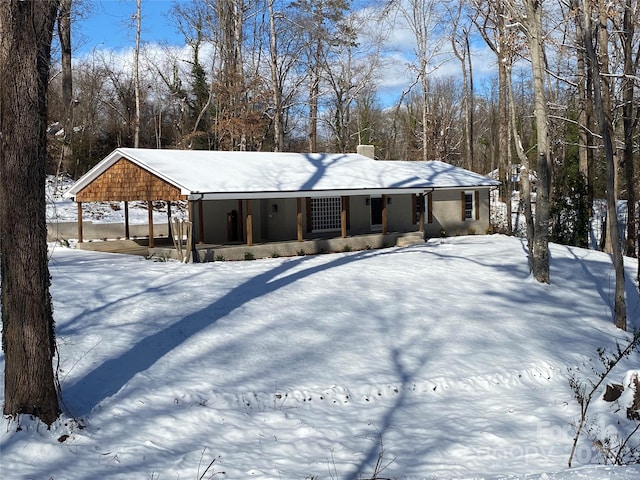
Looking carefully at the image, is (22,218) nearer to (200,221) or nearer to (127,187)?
(127,187)

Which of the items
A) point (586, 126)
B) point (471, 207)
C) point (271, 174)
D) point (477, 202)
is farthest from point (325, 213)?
point (586, 126)

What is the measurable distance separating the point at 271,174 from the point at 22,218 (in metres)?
16.0

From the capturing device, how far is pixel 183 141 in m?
40.7

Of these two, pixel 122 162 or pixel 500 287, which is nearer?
pixel 500 287

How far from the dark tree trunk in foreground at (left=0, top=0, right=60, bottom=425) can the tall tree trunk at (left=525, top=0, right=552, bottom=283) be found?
13442 mm

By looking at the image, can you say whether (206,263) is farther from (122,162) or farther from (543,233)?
(543,233)

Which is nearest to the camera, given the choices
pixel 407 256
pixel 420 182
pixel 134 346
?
pixel 134 346

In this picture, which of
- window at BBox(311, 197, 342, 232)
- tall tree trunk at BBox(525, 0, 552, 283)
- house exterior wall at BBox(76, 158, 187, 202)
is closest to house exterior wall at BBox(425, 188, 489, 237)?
window at BBox(311, 197, 342, 232)

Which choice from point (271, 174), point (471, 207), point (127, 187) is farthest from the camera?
point (471, 207)

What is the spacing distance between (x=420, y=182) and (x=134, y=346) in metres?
18.6

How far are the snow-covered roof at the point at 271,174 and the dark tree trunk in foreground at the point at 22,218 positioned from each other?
11139 mm

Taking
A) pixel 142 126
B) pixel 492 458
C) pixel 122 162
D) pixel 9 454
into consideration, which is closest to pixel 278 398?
pixel 492 458

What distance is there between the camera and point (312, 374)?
10484mm

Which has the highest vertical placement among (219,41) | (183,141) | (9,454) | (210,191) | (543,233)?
(219,41)
